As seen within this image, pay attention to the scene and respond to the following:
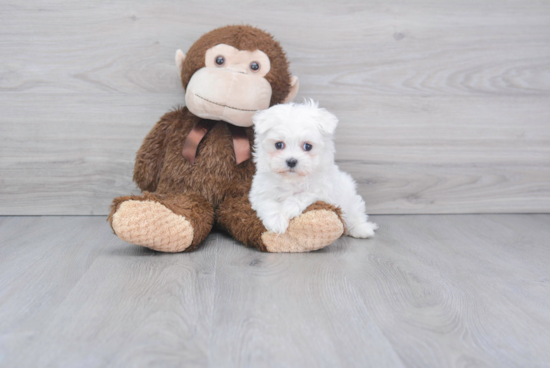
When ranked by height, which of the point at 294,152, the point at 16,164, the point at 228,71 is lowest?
the point at 16,164

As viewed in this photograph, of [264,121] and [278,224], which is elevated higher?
[264,121]

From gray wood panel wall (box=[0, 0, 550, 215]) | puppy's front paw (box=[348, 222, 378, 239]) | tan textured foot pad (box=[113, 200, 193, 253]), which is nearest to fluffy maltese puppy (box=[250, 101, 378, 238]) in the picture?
puppy's front paw (box=[348, 222, 378, 239])

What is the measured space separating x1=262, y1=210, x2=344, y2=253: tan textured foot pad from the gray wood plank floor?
30 millimetres

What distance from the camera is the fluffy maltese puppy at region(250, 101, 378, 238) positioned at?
1.08 metres

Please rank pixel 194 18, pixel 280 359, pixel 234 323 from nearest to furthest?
pixel 280 359 < pixel 234 323 < pixel 194 18

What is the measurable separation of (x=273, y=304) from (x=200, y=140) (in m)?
0.62

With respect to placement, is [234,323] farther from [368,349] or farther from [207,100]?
[207,100]

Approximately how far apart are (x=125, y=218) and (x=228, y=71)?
1.57ft

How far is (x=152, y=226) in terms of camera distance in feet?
3.46

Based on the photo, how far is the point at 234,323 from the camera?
0.77 meters

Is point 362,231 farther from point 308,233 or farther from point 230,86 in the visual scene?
point 230,86

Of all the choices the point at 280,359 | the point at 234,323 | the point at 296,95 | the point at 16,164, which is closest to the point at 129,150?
the point at 16,164

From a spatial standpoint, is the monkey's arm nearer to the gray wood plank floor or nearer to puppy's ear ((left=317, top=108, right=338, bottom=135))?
the gray wood plank floor

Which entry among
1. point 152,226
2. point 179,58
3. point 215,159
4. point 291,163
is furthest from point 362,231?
point 179,58
